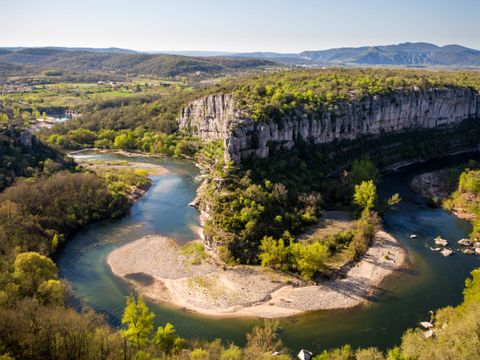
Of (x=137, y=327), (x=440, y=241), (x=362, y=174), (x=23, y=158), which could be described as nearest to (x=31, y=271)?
(x=137, y=327)

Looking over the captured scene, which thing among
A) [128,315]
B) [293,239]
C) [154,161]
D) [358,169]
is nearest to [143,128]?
[154,161]

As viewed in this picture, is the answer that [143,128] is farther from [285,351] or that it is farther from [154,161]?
[285,351]

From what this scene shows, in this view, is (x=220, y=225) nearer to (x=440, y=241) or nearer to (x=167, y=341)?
(x=167, y=341)

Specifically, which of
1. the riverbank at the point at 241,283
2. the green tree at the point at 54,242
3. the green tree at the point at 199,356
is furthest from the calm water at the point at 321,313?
the green tree at the point at 199,356

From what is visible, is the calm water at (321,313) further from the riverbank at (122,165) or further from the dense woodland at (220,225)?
the riverbank at (122,165)

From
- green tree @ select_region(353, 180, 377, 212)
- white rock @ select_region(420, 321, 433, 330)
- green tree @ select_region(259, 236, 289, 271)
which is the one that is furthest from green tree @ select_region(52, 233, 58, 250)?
white rock @ select_region(420, 321, 433, 330)

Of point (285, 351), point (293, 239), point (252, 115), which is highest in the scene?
point (252, 115)
